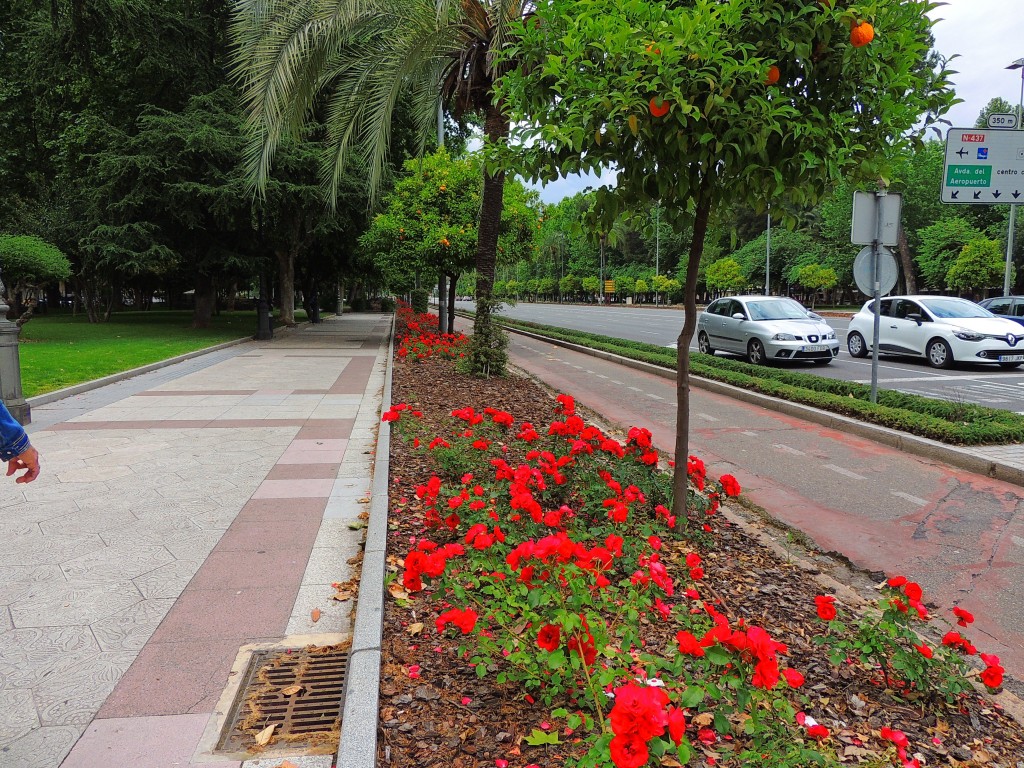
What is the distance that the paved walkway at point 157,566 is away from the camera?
8.79 ft

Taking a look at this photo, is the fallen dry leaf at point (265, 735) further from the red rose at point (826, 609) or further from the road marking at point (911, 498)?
the road marking at point (911, 498)

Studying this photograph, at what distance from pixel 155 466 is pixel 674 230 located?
17.0ft

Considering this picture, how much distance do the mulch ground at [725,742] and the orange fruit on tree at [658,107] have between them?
2397 millimetres

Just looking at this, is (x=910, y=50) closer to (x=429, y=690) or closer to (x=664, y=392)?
(x=429, y=690)

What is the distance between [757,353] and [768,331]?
65 cm

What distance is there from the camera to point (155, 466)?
253 inches

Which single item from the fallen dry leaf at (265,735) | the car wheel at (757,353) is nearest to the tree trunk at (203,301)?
the car wheel at (757,353)

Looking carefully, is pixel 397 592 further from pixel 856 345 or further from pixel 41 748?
pixel 856 345

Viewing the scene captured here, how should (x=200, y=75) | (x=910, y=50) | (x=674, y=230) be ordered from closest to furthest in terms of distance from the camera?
(x=910, y=50) → (x=674, y=230) → (x=200, y=75)

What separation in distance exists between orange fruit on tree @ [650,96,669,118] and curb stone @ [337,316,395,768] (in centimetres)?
269

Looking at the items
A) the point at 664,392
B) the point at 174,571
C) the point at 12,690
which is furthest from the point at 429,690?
the point at 664,392

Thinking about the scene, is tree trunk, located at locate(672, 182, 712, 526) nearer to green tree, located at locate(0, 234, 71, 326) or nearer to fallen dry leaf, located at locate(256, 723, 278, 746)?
fallen dry leaf, located at locate(256, 723, 278, 746)

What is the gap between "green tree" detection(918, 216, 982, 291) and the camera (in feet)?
134

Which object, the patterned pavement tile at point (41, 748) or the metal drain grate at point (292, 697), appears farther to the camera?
the metal drain grate at point (292, 697)
